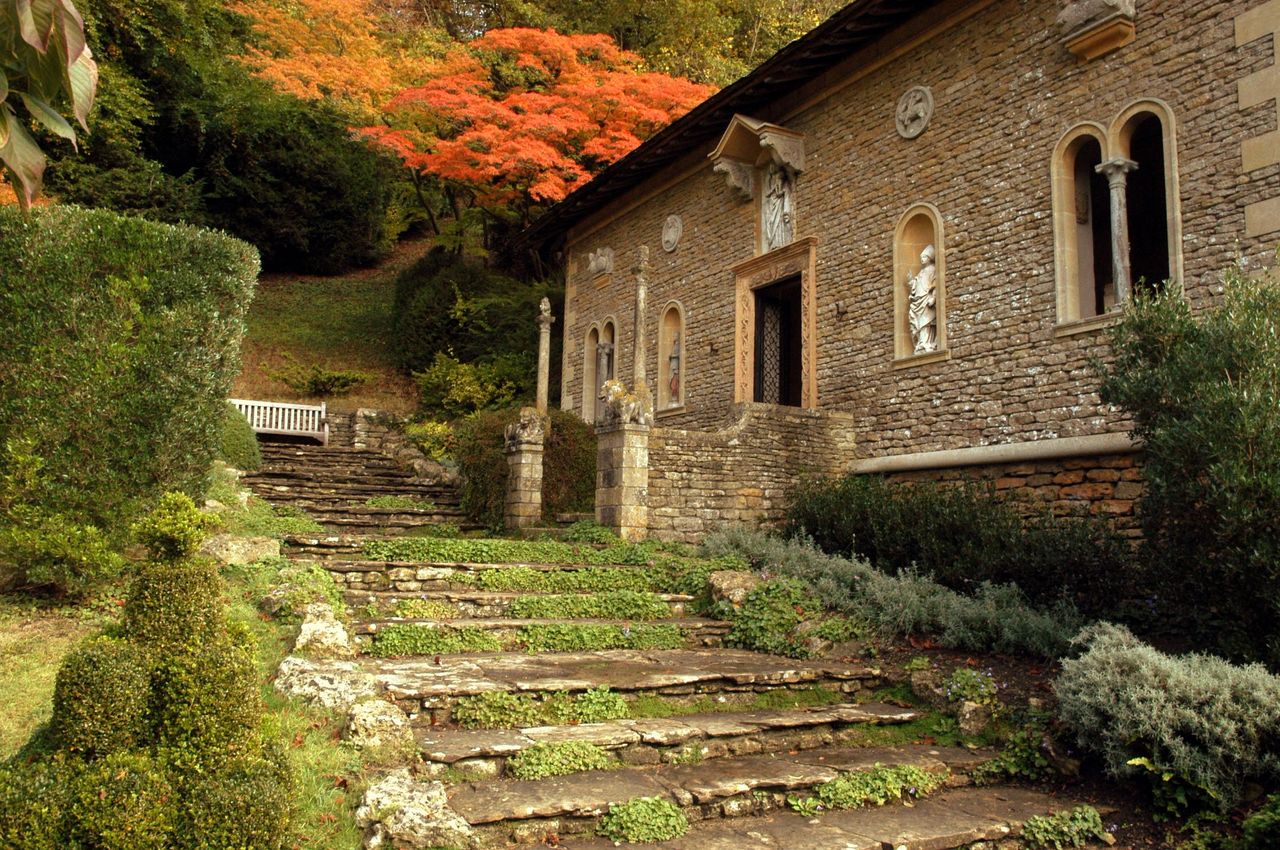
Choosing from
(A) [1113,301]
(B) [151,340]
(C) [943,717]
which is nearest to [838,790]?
(C) [943,717]

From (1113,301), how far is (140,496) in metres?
9.69

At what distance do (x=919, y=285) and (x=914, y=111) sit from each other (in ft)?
7.70

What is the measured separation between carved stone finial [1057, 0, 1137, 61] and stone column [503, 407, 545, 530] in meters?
7.83

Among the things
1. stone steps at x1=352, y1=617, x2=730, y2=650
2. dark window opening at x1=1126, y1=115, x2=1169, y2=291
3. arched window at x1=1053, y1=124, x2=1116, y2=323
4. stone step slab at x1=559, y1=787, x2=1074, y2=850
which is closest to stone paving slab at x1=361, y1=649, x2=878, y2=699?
stone steps at x1=352, y1=617, x2=730, y2=650

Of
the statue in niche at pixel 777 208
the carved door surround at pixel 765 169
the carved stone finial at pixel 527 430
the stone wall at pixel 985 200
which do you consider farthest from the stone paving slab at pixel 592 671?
the carved door surround at pixel 765 169

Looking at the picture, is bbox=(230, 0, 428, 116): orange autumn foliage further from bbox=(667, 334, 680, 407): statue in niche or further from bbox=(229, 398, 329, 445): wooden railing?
bbox=(667, 334, 680, 407): statue in niche

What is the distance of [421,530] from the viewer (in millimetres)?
12562

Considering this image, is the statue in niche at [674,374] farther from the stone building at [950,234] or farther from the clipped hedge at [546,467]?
the clipped hedge at [546,467]

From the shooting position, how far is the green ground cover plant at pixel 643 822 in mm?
4055

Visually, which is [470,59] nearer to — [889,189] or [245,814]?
[889,189]

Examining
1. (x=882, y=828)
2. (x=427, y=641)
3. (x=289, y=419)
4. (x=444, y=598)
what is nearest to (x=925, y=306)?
(x=444, y=598)

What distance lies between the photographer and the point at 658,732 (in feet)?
16.5

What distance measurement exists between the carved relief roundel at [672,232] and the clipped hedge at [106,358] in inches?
388

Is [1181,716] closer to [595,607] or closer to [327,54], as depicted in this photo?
[595,607]
